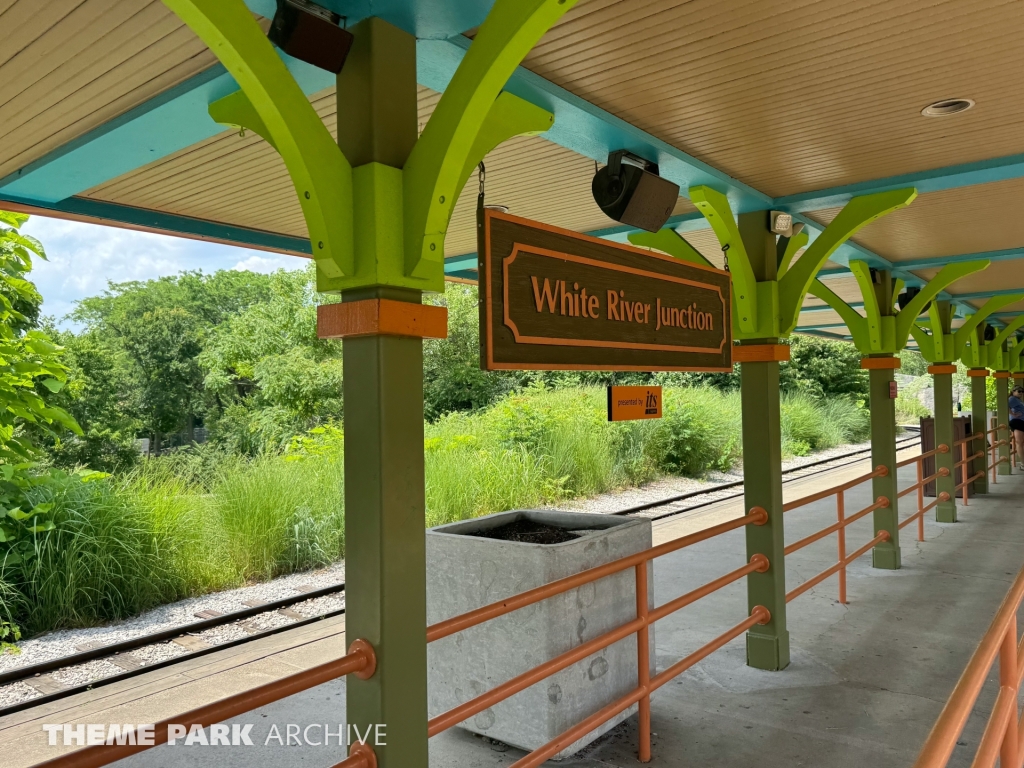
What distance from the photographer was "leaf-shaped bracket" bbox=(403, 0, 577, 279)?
Answer: 1.92 m

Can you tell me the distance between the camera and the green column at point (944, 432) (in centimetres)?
894

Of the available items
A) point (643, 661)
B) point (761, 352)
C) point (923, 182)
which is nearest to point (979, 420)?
point (923, 182)

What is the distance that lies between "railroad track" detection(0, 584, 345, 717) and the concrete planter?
2.43 m

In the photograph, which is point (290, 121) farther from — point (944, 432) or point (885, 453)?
point (944, 432)

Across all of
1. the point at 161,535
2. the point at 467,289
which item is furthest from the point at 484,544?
the point at 467,289

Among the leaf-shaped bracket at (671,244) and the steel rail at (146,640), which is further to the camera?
the steel rail at (146,640)

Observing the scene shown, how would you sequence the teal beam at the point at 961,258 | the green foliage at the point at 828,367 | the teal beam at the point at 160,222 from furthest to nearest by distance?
1. the green foliage at the point at 828,367
2. the teal beam at the point at 961,258
3. the teal beam at the point at 160,222

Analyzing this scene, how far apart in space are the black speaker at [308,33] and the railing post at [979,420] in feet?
36.7

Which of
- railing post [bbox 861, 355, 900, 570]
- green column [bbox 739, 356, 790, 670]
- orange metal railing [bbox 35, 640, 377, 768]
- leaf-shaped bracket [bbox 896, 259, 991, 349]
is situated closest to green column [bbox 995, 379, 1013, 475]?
leaf-shaped bracket [bbox 896, 259, 991, 349]

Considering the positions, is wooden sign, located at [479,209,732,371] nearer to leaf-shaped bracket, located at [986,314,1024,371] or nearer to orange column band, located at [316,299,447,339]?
orange column band, located at [316,299,447,339]

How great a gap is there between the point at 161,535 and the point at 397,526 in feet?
17.7

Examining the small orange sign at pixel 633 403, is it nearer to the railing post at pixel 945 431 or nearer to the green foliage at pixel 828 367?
the railing post at pixel 945 431

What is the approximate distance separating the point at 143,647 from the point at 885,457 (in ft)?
20.1

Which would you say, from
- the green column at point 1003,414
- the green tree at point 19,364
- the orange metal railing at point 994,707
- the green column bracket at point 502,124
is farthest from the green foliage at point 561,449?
the orange metal railing at point 994,707
